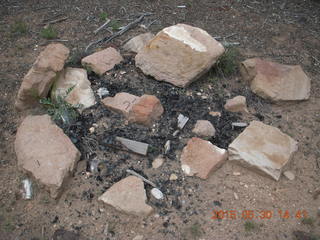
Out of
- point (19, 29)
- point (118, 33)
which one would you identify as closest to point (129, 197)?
point (118, 33)

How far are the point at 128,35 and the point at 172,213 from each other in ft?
9.21

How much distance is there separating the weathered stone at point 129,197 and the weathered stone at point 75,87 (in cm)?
108

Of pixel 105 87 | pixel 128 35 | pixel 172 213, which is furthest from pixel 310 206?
pixel 128 35

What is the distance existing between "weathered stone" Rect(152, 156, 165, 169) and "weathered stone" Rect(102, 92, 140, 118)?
61 cm

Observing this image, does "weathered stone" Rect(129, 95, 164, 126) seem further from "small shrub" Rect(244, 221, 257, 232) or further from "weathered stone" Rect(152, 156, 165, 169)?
"small shrub" Rect(244, 221, 257, 232)

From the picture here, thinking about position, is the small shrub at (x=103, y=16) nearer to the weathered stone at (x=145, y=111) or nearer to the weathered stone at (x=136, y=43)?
the weathered stone at (x=136, y=43)

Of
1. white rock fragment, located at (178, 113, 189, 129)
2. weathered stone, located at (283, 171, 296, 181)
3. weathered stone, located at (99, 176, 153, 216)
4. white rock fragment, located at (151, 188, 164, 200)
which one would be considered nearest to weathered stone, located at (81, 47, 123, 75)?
white rock fragment, located at (178, 113, 189, 129)

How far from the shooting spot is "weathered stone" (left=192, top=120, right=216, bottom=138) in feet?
10.8

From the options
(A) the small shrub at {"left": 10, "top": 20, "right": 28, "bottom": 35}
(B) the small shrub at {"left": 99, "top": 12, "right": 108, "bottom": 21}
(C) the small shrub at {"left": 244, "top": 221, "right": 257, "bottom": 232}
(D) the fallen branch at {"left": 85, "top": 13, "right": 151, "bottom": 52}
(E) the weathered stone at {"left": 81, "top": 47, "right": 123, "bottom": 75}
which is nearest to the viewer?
(C) the small shrub at {"left": 244, "top": 221, "right": 257, "bottom": 232}

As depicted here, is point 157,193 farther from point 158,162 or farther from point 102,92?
point 102,92

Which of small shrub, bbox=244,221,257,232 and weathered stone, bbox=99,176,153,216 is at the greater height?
weathered stone, bbox=99,176,153,216

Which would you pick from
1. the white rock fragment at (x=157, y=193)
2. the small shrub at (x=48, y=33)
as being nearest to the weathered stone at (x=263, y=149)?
the white rock fragment at (x=157, y=193)

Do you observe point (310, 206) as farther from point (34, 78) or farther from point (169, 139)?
point (34, 78)

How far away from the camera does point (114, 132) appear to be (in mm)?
3316
